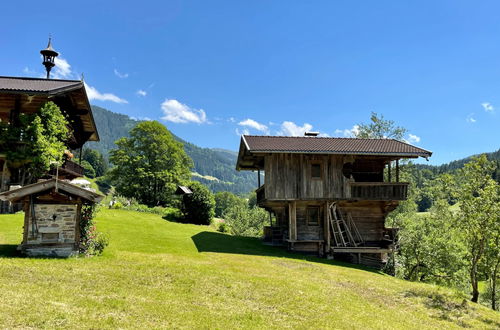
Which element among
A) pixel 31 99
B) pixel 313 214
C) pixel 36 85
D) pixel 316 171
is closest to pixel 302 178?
pixel 316 171

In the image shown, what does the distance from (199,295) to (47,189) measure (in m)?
7.24

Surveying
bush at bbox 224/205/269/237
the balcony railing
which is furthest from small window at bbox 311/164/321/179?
the balcony railing

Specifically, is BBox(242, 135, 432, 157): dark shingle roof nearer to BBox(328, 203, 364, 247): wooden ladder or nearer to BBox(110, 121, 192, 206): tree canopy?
BBox(328, 203, 364, 247): wooden ladder

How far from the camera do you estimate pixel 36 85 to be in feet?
71.9

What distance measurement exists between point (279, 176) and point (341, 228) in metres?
6.36

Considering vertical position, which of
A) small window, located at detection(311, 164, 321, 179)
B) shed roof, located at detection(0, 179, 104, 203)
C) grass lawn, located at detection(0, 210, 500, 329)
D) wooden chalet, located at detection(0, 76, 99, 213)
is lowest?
grass lawn, located at detection(0, 210, 500, 329)

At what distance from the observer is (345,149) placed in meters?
20.9

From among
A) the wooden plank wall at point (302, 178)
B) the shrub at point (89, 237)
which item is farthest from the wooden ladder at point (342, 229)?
the shrub at point (89, 237)

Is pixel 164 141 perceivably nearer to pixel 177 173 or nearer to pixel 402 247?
pixel 177 173

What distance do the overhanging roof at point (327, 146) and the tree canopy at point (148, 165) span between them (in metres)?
22.6

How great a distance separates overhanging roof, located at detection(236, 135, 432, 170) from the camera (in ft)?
66.3

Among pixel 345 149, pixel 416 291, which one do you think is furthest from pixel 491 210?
pixel 345 149

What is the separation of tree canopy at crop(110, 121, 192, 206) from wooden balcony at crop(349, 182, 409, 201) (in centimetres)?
2727

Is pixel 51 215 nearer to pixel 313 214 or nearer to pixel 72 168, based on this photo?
pixel 313 214
